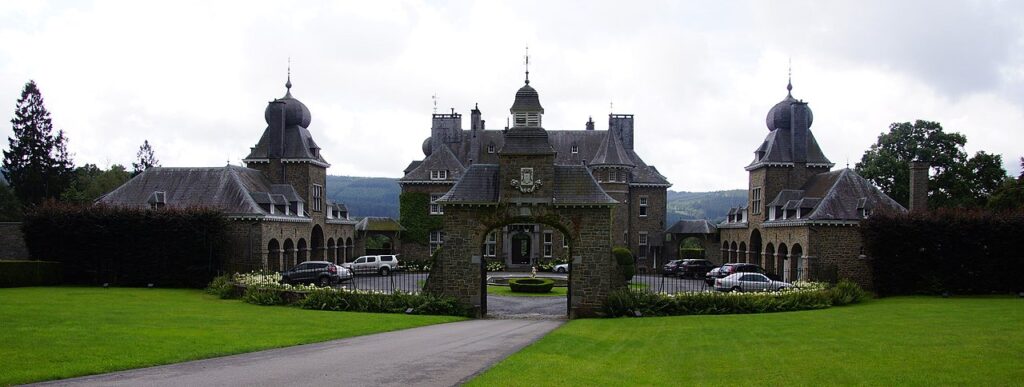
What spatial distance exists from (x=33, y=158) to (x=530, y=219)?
5188 centimetres

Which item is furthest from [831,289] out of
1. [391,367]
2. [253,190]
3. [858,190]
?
[253,190]

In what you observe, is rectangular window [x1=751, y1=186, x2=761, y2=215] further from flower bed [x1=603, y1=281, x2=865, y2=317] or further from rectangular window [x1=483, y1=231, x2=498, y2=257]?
flower bed [x1=603, y1=281, x2=865, y2=317]

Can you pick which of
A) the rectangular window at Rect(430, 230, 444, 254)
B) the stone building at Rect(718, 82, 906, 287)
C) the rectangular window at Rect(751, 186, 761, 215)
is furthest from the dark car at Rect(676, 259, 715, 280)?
the rectangular window at Rect(430, 230, 444, 254)

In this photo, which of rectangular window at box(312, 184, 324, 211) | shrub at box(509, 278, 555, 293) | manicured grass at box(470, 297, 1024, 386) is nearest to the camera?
manicured grass at box(470, 297, 1024, 386)

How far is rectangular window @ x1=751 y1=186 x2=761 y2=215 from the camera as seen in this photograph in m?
51.4

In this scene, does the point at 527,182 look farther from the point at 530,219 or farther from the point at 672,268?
the point at 672,268

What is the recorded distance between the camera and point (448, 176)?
60594mm

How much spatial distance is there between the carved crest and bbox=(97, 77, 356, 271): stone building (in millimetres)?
19122

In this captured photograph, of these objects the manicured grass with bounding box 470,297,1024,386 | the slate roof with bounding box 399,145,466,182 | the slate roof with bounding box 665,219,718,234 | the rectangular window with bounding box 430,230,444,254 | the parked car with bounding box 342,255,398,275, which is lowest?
the parked car with bounding box 342,255,398,275

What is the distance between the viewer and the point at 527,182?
1110 inches

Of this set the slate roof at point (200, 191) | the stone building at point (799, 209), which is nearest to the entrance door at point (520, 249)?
the stone building at point (799, 209)

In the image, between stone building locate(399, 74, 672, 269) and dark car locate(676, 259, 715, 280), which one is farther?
stone building locate(399, 74, 672, 269)

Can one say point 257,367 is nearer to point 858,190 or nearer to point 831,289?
point 831,289

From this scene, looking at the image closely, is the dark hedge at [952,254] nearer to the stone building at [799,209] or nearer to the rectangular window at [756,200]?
the stone building at [799,209]
